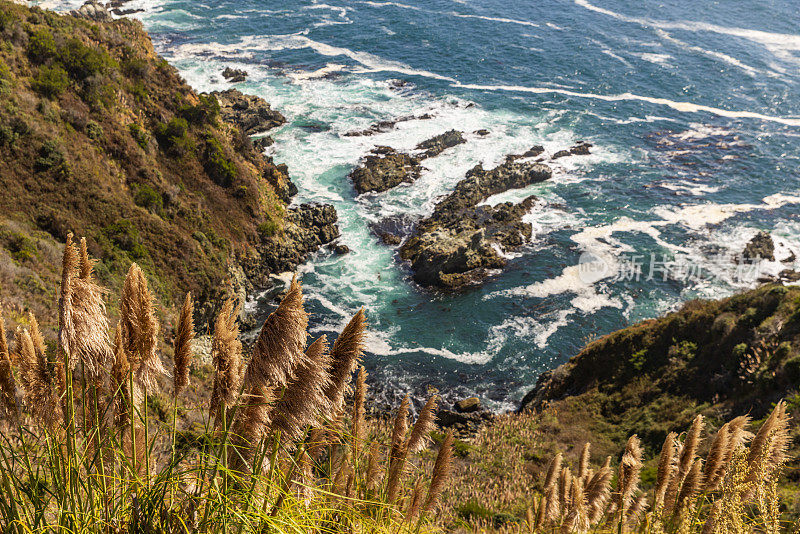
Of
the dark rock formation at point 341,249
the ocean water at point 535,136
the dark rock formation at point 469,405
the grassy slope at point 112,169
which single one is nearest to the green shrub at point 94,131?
the grassy slope at point 112,169

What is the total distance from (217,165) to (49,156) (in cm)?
828

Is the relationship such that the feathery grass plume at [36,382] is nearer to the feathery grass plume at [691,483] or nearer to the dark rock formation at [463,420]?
the feathery grass plume at [691,483]

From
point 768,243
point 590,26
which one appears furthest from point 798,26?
point 768,243

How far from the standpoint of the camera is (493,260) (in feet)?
95.5

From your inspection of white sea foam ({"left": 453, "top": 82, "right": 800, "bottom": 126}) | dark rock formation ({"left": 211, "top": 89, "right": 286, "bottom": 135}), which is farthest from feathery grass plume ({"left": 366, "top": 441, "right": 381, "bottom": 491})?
white sea foam ({"left": 453, "top": 82, "right": 800, "bottom": 126})

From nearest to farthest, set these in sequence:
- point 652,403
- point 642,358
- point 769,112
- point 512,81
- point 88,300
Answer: point 88,300
point 652,403
point 642,358
point 769,112
point 512,81

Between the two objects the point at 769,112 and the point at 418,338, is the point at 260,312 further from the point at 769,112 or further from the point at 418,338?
the point at 769,112

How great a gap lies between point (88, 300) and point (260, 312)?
2134cm

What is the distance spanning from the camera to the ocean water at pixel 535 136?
25531 millimetres

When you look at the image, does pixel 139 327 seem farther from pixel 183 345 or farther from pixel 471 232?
pixel 471 232

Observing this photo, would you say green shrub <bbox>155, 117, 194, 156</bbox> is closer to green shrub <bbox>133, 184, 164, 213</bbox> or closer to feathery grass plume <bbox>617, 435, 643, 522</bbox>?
green shrub <bbox>133, 184, 164, 213</bbox>

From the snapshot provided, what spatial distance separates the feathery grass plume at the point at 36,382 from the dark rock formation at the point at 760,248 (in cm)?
3493

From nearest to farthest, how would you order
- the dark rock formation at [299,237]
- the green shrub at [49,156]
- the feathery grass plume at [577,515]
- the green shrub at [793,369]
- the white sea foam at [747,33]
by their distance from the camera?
the feathery grass plume at [577,515]
the green shrub at [793,369]
the green shrub at [49,156]
the dark rock formation at [299,237]
the white sea foam at [747,33]

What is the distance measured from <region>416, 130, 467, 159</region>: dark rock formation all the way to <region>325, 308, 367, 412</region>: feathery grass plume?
3629 cm
